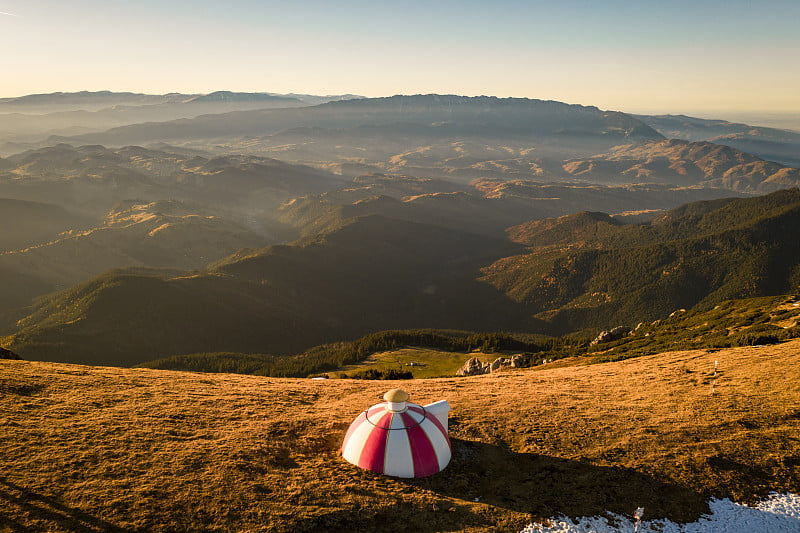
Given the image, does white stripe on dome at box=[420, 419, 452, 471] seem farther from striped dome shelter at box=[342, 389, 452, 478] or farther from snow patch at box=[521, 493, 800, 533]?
snow patch at box=[521, 493, 800, 533]

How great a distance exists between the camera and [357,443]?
104ft

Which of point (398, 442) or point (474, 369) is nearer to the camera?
point (398, 442)

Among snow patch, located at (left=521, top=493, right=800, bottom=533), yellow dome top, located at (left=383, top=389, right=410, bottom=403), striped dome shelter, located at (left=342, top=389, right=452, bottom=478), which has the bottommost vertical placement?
snow patch, located at (left=521, top=493, right=800, bottom=533)

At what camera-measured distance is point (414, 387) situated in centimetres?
5731

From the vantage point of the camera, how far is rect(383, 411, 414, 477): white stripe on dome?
2992cm

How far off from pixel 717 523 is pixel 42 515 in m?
39.4

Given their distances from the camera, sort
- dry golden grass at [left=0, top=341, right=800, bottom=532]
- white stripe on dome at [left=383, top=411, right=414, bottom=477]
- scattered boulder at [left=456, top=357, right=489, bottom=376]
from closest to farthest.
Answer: dry golden grass at [left=0, top=341, right=800, bottom=532]
white stripe on dome at [left=383, top=411, right=414, bottom=477]
scattered boulder at [left=456, top=357, right=489, bottom=376]

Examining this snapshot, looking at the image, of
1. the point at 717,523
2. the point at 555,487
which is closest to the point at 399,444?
the point at 555,487

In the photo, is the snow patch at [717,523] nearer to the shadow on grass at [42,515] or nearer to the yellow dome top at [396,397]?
the yellow dome top at [396,397]

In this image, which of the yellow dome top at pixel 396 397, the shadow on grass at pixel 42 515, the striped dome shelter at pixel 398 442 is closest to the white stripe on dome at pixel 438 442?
the striped dome shelter at pixel 398 442

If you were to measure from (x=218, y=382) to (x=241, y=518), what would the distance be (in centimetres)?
3254

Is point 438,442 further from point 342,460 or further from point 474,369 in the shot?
point 474,369

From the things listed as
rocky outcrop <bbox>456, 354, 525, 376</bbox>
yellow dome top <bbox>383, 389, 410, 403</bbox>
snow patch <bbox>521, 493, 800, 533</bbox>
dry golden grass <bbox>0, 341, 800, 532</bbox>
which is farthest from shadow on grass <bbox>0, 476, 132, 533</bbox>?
rocky outcrop <bbox>456, 354, 525, 376</bbox>

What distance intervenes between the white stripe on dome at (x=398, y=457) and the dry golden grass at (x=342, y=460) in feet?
3.32
